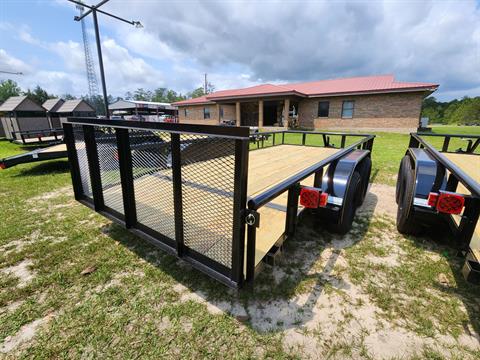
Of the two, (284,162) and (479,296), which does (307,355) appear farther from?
(284,162)

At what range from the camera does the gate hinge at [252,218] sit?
1.33 meters

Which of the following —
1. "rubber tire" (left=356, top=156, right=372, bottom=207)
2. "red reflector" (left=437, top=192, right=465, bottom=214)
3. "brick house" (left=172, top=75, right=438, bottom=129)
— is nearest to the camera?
"red reflector" (left=437, top=192, right=465, bottom=214)

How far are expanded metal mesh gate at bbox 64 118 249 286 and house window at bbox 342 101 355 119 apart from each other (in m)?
19.0

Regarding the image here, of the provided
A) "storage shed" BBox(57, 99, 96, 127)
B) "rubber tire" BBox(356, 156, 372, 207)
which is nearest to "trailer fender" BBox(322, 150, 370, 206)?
"rubber tire" BBox(356, 156, 372, 207)

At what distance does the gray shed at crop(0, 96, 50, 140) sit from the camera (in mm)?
13695

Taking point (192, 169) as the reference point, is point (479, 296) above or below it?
below

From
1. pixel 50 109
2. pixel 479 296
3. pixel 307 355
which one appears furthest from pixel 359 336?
pixel 50 109

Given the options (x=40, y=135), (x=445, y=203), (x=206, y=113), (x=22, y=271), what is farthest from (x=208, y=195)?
(x=206, y=113)

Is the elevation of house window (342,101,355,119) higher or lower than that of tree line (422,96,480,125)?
lower

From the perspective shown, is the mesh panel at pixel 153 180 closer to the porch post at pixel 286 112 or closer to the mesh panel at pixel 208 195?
the mesh panel at pixel 208 195

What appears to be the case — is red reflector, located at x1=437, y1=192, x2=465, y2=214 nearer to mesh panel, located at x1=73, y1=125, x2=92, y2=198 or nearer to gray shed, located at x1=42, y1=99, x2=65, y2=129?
mesh panel, located at x1=73, y1=125, x2=92, y2=198

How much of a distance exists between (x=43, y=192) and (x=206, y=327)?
4.77 metres

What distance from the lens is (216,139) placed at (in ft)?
4.67

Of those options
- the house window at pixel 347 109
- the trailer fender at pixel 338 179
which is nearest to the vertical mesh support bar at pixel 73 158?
the trailer fender at pixel 338 179
